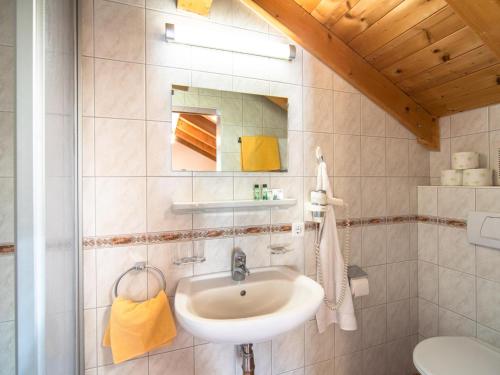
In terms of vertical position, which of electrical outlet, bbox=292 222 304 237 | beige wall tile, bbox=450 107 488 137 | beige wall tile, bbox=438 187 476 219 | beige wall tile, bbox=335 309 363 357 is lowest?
beige wall tile, bbox=335 309 363 357

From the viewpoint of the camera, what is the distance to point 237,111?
1.41m

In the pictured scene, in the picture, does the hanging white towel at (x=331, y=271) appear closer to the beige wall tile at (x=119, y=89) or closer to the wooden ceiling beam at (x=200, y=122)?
the wooden ceiling beam at (x=200, y=122)

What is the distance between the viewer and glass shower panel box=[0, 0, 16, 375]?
0.44m

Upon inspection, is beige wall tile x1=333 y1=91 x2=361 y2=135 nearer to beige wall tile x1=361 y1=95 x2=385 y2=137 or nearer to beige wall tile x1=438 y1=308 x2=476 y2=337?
beige wall tile x1=361 y1=95 x2=385 y2=137

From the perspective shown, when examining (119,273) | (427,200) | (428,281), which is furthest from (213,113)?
(428,281)

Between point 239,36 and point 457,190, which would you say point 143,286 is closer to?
point 239,36

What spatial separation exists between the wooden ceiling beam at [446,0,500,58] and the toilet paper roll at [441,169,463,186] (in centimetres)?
79

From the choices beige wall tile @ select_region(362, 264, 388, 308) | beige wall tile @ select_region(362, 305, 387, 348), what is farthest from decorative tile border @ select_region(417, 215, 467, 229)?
beige wall tile @ select_region(362, 305, 387, 348)

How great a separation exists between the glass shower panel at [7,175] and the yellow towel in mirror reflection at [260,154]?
3.38 feet

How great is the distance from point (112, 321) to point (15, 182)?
0.91 m

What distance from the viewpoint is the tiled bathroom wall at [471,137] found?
1.57 metres

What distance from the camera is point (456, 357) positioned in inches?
53.0

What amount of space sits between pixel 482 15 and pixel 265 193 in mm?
1207

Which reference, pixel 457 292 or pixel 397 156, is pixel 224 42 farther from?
pixel 457 292
